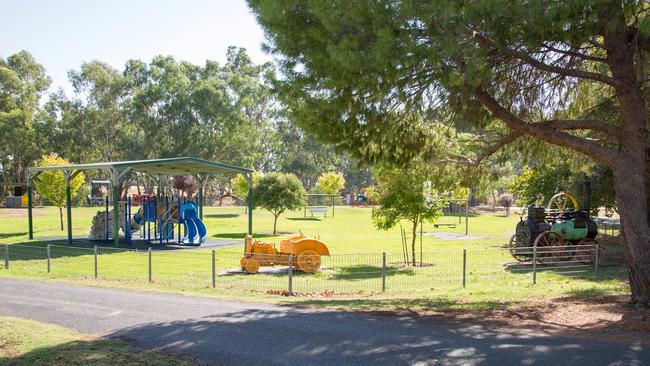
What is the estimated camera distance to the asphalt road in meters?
7.27

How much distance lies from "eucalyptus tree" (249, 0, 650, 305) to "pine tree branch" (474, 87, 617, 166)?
18 millimetres

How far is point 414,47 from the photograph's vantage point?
8586 millimetres

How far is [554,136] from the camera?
1028 centimetres

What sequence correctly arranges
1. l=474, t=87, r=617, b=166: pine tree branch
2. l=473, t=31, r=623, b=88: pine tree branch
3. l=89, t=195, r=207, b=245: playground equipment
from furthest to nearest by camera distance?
l=89, t=195, r=207, b=245: playground equipment, l=474, t=87, r=617, b=166: pine tree branch, l=473, t=31, r=623, b=88: pine tree branch

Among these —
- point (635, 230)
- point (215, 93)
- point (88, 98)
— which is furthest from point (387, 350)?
point (88, 98)

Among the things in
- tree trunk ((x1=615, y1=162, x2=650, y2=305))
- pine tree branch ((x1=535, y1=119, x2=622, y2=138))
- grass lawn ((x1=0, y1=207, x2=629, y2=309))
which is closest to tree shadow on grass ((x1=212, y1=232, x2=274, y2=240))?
grass lawn ((x1=0, y1=207, x2=629, y2=309))

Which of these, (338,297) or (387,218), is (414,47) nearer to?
(338,297)

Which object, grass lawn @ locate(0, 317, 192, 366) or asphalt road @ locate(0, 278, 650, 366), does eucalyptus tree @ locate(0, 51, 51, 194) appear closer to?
asphalt road @ locate(0, 278, 650, 366)

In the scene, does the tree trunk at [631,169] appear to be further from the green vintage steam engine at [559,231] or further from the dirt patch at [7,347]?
the green vintage steam engine at [559,231]

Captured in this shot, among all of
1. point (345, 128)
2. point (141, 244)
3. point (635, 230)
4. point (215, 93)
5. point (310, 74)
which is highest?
point (215, 93)

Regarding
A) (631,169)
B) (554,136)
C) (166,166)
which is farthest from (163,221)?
(631,169)

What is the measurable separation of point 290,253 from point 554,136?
10486mm

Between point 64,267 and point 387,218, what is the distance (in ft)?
37.7

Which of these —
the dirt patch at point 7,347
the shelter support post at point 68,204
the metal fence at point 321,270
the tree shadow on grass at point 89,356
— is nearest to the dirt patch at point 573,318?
the metal fence at point 321,270
